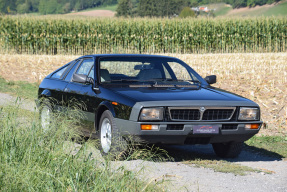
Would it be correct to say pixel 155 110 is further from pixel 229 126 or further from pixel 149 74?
pixel 149 74

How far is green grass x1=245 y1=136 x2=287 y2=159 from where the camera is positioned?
7.88 m

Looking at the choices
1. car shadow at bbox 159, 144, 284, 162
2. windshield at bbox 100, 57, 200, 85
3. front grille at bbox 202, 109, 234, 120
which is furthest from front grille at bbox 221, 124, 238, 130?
windshield at bbox 100, 57, 200, 85

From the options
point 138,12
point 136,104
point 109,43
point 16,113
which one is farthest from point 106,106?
point 138,12

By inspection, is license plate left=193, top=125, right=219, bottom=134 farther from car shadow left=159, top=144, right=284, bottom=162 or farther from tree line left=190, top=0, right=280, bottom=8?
tree line left=190, top=0, right=280, bottom=8

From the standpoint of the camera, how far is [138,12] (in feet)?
368

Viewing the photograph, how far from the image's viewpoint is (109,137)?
6.73 meters

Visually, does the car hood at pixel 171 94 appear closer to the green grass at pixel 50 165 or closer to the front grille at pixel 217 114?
the front grille at pixel 217 114

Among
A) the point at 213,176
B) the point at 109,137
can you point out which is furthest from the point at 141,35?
the point at 213,176

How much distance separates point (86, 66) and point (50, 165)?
11.9ft

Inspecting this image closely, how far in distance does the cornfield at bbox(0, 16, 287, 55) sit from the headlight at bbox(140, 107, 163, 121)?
1152 inches

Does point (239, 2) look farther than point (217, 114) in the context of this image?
Yes

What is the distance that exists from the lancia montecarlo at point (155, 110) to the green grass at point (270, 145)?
789 millimetres

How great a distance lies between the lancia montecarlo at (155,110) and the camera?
6359mm

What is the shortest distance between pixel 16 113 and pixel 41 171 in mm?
2025
